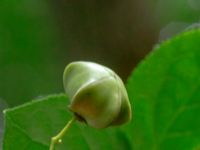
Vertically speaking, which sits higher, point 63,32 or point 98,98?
point 98,98

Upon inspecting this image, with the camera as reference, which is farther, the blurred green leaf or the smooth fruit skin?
the blurred green leaf

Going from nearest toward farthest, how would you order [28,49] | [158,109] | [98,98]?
[98,98], [158,109], [28,49]

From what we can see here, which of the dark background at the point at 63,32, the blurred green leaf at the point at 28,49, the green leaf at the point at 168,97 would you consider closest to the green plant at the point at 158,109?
the green leaf at the point at 168,97

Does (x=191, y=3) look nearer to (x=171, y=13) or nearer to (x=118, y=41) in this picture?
(x=171, y=13)

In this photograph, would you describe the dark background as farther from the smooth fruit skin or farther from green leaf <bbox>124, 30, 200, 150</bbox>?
the smooth fruit skin

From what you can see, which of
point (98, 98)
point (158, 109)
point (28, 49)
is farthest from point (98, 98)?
point (28, 49)

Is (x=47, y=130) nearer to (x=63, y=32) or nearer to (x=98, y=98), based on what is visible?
(x=98, y=98)

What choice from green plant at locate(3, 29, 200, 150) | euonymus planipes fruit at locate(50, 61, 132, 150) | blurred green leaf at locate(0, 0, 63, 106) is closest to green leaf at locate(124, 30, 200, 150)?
green plant at locate(3, 29, 200, 150)

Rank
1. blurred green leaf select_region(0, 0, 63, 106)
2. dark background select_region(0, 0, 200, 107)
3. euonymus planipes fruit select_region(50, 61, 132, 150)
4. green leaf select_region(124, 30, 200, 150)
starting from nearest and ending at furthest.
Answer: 1. euonymus planipes fruit select_region(50, 61, 132, 150)
2. green leaf select_region(124, 30, 200, 150)
3. dark background select_region(0, 0, 200, 107)
4. blurred green leaf select_region(0, 0, 63, 106)
